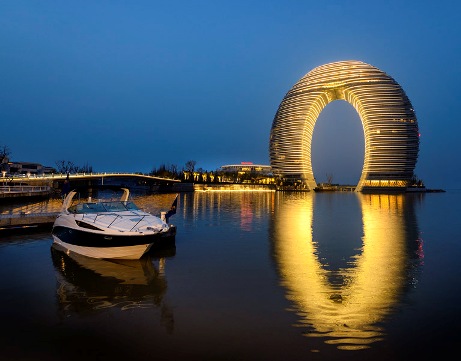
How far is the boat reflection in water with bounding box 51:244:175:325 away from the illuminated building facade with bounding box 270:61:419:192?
469ft

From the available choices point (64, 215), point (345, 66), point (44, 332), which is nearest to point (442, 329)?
point (44, 332)

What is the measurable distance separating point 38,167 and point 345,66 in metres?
138

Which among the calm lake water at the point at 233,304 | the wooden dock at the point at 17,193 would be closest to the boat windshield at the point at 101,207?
the calm lake water at the point at 233,304

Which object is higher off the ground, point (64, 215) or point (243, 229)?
point (64, 215)

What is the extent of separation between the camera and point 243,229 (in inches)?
947

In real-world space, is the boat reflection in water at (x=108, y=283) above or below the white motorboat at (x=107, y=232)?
below

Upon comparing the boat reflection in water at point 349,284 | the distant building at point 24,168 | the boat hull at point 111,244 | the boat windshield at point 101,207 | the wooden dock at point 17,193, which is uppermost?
the distant building at point 24,168

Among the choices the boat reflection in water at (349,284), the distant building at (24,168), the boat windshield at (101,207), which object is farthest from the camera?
the distant building at (24,168)

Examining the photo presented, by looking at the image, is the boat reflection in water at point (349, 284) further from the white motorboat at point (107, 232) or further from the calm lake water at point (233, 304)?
the white motorboat at point (107, 232)

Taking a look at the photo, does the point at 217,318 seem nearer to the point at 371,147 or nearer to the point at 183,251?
the point at 183,251

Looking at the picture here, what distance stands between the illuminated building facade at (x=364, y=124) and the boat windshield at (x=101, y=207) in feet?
462

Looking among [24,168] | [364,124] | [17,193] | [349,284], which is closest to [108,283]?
[349,284]

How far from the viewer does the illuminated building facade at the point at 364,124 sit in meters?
146

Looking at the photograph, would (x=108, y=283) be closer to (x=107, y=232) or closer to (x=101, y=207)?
(x=107, y=232)
